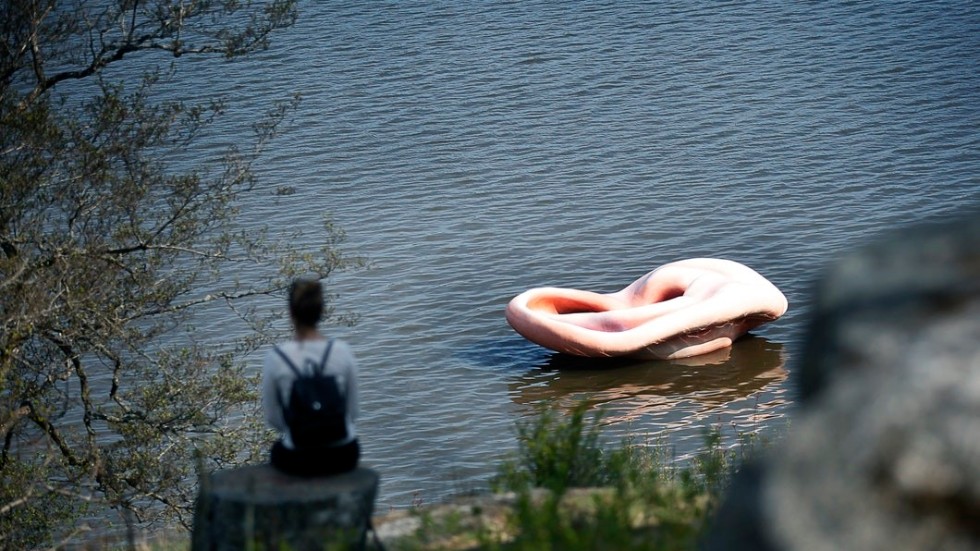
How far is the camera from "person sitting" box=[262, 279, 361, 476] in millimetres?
5805

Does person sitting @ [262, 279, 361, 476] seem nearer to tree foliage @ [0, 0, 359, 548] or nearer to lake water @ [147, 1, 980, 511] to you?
tree foliage @ [0, 0, 359, 548]

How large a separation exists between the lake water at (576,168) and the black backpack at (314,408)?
792 centimetres

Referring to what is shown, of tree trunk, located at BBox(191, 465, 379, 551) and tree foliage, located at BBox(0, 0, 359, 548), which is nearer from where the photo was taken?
tree trunk, located at BBox(191, 465, 379, 551)

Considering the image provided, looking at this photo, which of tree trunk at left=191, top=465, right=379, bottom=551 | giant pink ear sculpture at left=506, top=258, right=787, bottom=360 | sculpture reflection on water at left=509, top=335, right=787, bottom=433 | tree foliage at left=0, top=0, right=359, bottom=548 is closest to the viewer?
tree trunk at left=191, top=465, right=379, bottom=551

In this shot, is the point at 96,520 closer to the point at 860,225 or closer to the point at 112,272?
the point at 112,272

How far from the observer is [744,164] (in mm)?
24750

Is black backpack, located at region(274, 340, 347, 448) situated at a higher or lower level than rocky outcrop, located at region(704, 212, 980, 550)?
lower

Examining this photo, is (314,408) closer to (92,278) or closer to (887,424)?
(887,424)

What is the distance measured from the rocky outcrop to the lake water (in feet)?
34.4

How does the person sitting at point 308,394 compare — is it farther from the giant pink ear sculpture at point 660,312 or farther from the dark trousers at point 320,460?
the giant pink ear sculpture at point 660,312

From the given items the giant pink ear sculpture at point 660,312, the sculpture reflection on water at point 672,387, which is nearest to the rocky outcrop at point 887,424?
the sculpture reflection on water at point 672,387

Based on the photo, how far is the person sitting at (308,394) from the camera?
5805mm

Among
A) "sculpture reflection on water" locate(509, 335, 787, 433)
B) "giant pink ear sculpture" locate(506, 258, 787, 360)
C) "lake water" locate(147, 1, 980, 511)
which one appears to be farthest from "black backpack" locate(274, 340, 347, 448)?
"giant pink ear sculpture" locate(506, 258, 787, 360)

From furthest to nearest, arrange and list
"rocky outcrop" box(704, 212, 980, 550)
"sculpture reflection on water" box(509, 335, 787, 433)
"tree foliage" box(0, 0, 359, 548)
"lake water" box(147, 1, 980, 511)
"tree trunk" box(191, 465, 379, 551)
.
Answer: "lake water" box(147, 1, 980, 511)
"sculpture reflection on water" box(509, 335, 787, 433)
"tree foliage" box(0, 0, 359, 548)
"tree trunk" box(191, 465, 379, 551)
"rocky outcrop" box(704, 212, 980, 550)
